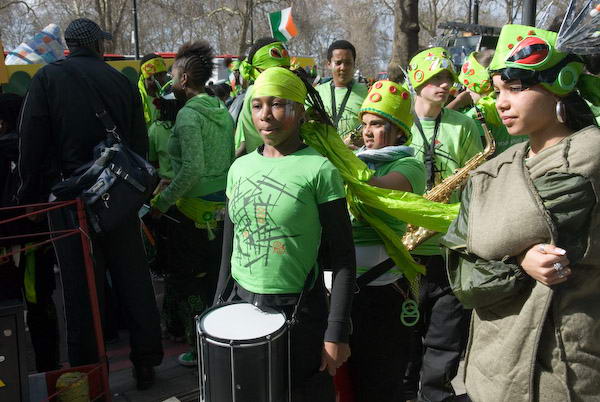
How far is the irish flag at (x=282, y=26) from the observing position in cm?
716

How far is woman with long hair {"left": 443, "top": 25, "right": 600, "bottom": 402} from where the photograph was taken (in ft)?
5.75

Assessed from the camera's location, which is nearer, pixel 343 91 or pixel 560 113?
pixel 560 113

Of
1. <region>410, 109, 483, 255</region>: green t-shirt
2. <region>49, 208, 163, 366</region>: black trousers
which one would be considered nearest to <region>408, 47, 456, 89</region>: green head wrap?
<region>410, 109, 483, 255</region>: green t-shirt

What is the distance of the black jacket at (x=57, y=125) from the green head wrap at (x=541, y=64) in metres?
2.49

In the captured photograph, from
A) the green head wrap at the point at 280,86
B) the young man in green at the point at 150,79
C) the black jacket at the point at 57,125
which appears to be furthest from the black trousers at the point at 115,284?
the young man in green at the point at 150,79

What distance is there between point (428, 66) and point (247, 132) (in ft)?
4.45

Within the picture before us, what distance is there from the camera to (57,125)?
136 inches

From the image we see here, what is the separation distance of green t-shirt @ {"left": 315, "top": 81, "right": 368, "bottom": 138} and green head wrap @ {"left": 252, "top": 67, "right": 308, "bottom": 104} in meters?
2.83

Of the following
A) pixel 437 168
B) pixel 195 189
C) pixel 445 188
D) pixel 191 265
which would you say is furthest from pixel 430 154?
pixel 191 265

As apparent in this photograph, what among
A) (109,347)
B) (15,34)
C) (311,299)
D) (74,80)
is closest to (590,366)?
(311,299)

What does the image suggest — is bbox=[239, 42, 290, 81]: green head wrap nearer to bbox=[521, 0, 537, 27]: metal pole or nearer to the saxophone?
the saxophone

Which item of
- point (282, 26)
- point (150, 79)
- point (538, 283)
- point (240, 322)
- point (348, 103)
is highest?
point (282, 26)

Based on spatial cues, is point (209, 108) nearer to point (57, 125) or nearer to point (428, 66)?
point (57, 125)

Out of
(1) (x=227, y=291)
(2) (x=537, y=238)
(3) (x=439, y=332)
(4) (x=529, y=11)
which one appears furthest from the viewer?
(4) (x=529, y=11)
